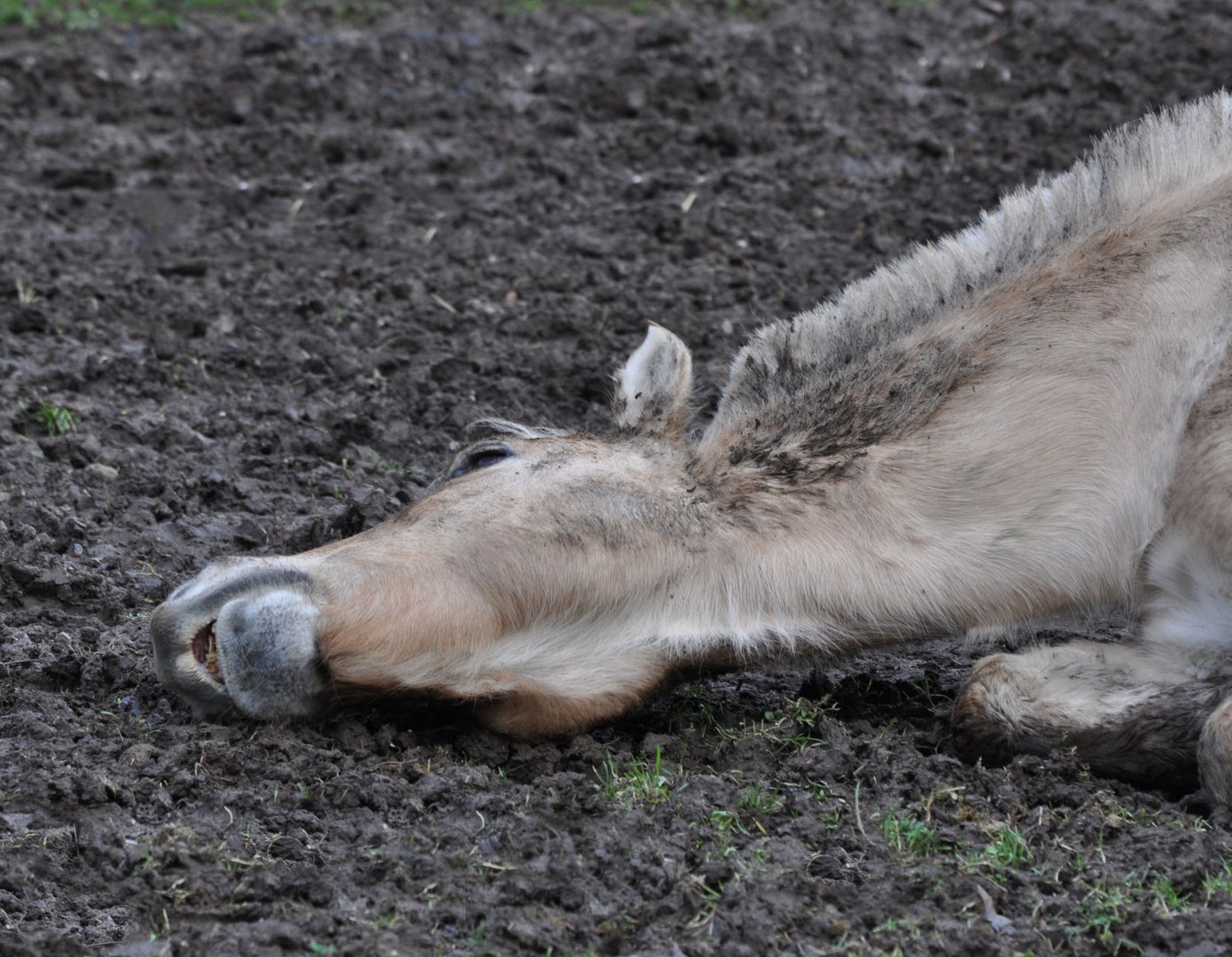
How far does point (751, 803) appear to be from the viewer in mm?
3547

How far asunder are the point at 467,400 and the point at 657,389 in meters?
1.64

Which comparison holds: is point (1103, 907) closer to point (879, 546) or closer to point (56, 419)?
point (879, 546)

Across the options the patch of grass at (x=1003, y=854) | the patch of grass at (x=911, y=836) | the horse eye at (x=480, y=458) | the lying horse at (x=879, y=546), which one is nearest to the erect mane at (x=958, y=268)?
the lying horse at (x=879, y=546)

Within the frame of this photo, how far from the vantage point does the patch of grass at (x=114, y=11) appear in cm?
943

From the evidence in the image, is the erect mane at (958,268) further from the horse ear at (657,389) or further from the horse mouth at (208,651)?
the horse mouth at (208,651)

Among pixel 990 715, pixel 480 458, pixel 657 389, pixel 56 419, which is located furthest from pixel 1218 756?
pixel 56 419

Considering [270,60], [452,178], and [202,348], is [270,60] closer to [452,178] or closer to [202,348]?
[452,178]

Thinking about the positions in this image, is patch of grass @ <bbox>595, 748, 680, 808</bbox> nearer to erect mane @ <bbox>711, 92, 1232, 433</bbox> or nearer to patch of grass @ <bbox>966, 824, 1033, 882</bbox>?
patch of grass @ <bbox>966, 824, 1033, 882</bbox>

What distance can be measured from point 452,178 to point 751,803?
191 inches

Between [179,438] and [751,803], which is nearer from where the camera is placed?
[751,803]

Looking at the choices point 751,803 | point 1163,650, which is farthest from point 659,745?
point 1163,650

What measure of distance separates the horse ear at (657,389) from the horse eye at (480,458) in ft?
1.19

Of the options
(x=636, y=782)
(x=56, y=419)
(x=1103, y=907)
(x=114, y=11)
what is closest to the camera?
(x=1103, y=907)

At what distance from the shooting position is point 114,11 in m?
9.63
